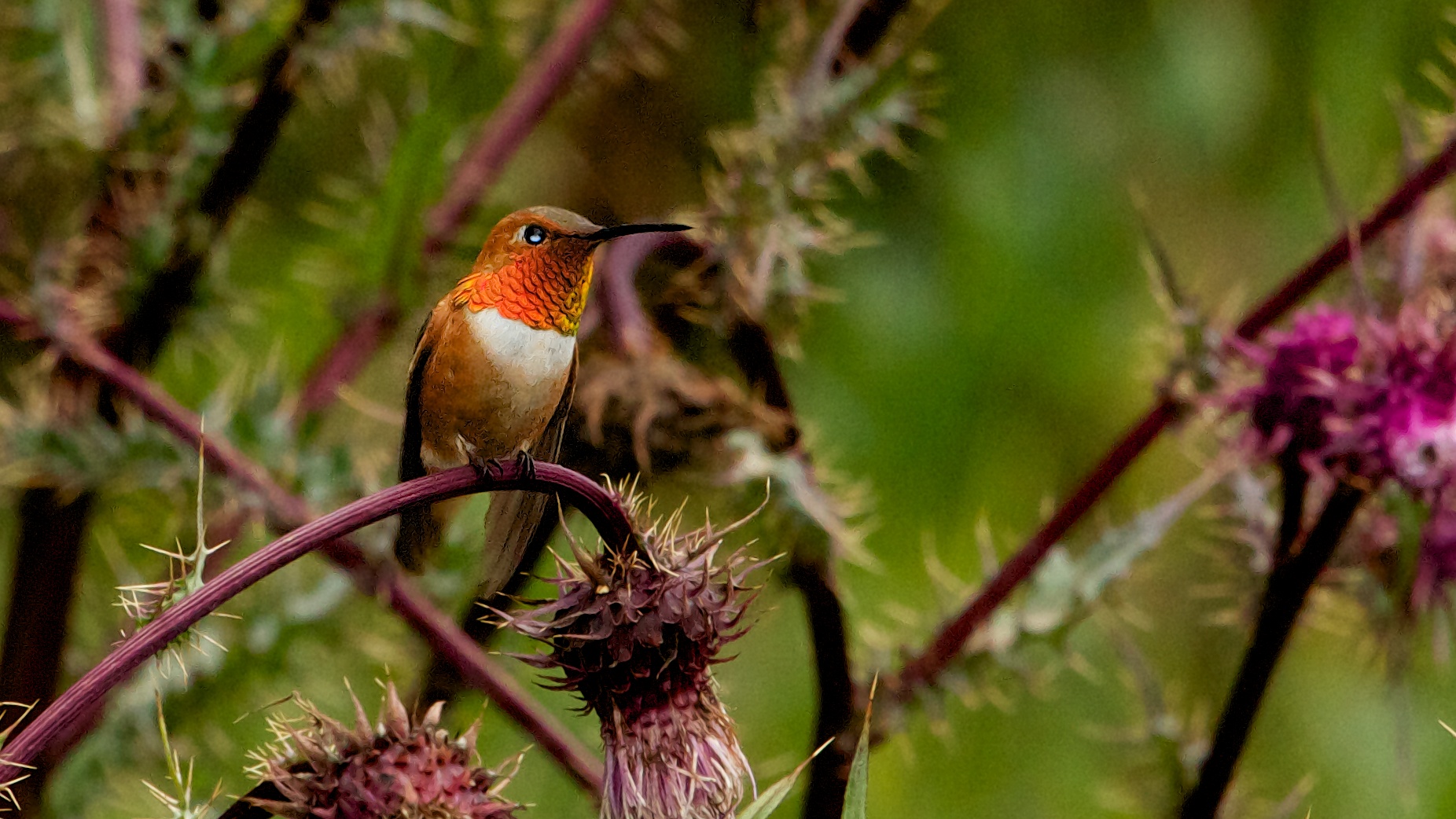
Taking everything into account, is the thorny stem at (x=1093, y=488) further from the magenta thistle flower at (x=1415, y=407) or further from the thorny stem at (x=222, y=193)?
the thorny stem at (x=222, y=193)

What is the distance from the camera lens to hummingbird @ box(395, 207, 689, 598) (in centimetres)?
45

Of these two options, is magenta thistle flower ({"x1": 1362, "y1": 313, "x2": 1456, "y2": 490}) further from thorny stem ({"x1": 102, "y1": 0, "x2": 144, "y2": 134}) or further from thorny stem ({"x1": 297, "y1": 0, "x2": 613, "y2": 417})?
thorny stem ({"x1": 102, "y1": 0, "x2": 144, "y2": 134})

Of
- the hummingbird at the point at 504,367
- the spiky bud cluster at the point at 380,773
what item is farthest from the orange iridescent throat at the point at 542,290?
the spiky bud cluster at the point at 380,773

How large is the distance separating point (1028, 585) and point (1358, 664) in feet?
2.19

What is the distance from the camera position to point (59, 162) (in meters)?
0.69

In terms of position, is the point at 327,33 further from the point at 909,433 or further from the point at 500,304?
the point at 909,433

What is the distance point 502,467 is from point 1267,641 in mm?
328

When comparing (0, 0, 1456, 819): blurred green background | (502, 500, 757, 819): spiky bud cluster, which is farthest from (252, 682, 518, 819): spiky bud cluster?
(0, 0, 1456, 819): blurred green background

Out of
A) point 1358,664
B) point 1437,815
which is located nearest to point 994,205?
point 1358,664

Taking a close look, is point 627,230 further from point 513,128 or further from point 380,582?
point 513,128

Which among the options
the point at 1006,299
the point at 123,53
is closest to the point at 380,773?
the point at 123,53

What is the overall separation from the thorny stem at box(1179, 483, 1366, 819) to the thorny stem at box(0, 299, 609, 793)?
255 mm

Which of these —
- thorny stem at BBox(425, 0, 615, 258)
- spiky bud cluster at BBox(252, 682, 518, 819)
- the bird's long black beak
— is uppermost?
the bird's long black beak

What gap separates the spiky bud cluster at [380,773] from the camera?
1.25ft
